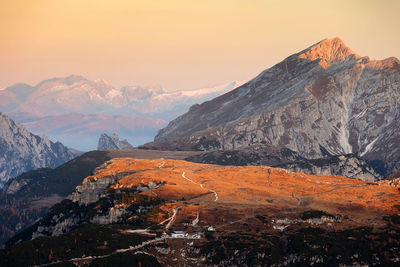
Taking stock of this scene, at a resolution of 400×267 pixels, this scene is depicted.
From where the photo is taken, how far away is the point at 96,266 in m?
199

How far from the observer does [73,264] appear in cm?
19988

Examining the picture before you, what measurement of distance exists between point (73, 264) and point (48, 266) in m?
8.46

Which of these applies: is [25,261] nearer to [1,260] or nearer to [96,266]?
[1,260]

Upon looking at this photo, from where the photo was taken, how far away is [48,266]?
7830 inches

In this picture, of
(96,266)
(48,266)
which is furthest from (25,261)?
(96,266)

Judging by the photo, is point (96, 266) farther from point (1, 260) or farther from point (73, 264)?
point (1, 260)

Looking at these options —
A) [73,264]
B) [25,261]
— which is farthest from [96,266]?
[25,261]

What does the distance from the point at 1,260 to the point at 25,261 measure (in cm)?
834

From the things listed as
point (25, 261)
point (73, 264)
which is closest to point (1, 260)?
point (25, 261)

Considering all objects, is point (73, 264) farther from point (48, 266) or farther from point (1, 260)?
point (1, 260)

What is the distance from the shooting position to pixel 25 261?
200 m

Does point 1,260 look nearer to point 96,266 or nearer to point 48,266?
point 48,266

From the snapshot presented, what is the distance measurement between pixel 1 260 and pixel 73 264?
81.6 feet

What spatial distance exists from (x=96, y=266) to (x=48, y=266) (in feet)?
54.1
